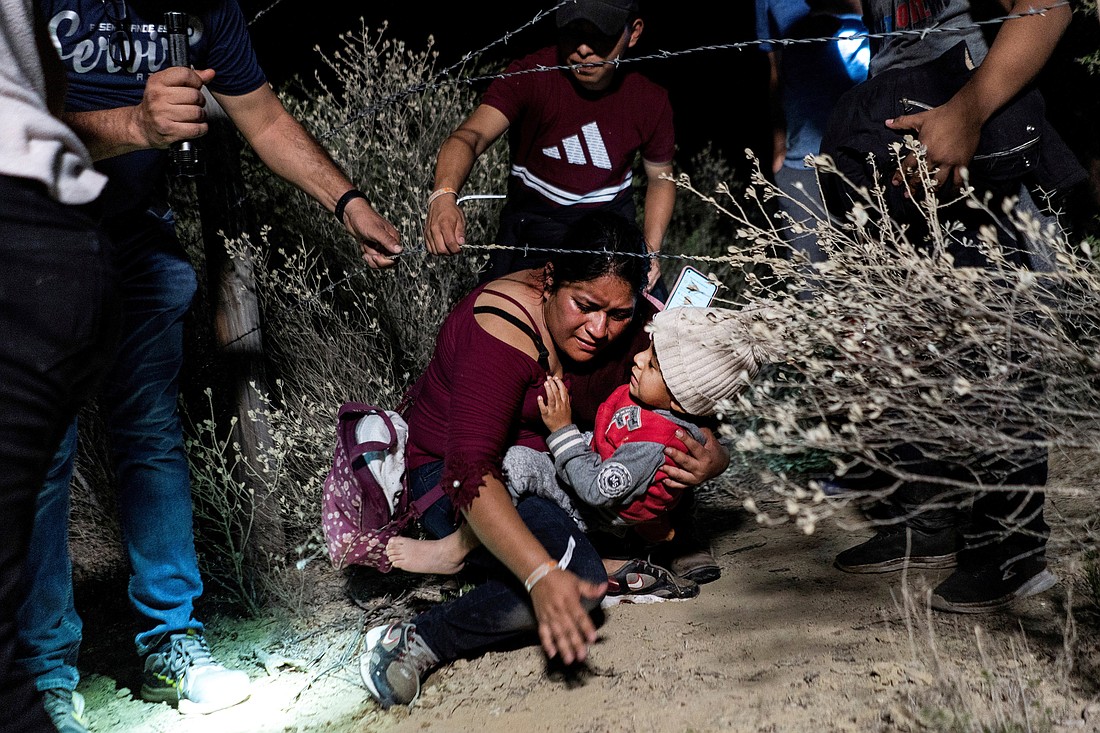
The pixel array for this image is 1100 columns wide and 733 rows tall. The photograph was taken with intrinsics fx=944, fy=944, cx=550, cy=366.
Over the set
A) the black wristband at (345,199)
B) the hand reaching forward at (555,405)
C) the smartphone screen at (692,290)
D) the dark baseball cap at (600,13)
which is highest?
the dark baseball cap at (600,13)

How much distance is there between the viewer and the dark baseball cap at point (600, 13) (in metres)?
3.53

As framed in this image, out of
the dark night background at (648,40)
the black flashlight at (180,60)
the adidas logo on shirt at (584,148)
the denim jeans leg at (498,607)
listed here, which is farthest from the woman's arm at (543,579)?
the dark night background at (648,40)

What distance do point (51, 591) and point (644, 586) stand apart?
176cm

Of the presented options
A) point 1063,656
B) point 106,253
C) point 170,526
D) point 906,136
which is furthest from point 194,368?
point 1063,656

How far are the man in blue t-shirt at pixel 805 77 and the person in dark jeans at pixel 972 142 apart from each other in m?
1.20

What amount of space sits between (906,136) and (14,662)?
7.30 ft

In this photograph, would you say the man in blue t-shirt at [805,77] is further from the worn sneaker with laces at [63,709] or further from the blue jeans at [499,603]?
the worn sneaker with laces at [63,709]

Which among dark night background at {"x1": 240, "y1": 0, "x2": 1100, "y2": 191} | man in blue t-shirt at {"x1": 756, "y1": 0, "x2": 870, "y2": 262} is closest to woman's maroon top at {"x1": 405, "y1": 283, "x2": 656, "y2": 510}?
man in blue t-shirt at {"x1": 756, "y1": 0, "x2": 870, "y2": 262}

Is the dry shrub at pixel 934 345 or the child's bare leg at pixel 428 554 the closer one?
the dry shrub at pixel 934 345

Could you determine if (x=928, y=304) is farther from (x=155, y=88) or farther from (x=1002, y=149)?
(x=155, y=88)

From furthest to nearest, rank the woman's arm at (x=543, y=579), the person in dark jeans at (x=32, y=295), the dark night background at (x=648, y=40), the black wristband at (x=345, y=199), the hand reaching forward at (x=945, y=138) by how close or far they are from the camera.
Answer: the dark night background at (x=648, y=40), the black wristband at (x=345, y=199), the hand reaching forward at (x=945, y=138), the woman's arm at (x=543, y=579), the person in dark jeans at (x=32, y=295)

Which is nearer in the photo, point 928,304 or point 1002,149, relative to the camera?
point 928,304

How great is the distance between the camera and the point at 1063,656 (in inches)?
93.4

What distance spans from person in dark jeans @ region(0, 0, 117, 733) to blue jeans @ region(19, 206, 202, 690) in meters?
1.21
